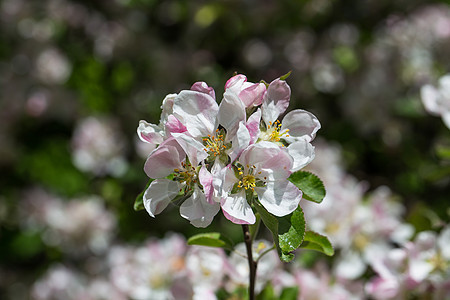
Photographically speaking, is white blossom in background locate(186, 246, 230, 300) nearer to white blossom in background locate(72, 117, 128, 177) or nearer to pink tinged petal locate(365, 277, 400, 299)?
pink tinged petal locate(365, 277, 400, 299)

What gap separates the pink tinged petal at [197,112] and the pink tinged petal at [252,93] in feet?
0.17

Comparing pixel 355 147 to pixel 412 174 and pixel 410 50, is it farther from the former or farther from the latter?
pixel 410 50

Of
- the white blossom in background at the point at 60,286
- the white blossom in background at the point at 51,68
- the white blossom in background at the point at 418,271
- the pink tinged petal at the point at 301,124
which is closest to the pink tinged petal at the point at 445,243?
the white blossom in background at the point at 418,271

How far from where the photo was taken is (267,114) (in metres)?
0.88

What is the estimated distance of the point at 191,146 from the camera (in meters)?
0.82

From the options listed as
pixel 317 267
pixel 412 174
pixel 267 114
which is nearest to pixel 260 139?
pixel 267 114

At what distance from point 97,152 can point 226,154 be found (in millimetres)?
2360

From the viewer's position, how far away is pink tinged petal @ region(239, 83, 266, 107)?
84 cm

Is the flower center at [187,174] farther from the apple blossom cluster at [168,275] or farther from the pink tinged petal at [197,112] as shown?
the apple blossom cluster at [168,275]

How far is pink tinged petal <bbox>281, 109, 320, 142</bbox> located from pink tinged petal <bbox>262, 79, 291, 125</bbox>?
0.08 feet

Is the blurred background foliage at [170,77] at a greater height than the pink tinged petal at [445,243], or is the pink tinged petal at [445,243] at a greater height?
the pink tinged petal at [445,243]

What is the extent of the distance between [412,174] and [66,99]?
2522 millimetres

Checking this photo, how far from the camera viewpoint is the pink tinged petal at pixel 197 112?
33.4 inches

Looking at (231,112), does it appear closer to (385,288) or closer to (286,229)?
(286,229)
